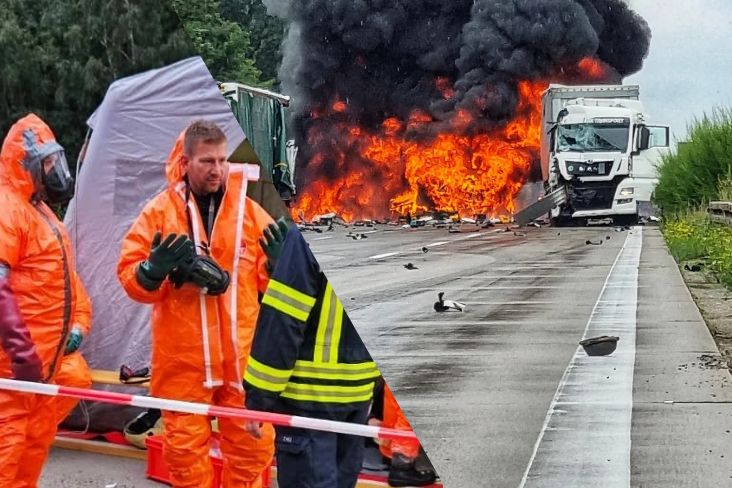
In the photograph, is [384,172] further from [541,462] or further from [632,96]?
[541,462]

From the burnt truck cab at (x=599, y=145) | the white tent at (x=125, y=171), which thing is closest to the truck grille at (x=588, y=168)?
the burnt truck cab at (x=599, y=145)

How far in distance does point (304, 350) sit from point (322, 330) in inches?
5.1

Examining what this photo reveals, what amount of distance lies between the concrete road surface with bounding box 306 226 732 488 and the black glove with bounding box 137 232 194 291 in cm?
28

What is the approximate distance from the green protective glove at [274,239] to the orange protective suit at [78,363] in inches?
17.6

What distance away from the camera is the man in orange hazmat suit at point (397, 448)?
1335 millimetres

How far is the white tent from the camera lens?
141 centimetres

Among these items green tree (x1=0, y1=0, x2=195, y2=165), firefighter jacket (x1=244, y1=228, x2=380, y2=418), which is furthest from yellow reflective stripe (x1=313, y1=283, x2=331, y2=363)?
green tree (x1=0, y1=0, x2=195, y2=165)

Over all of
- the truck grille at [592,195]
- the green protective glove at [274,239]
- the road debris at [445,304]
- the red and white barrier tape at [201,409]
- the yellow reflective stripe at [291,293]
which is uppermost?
the truck grille at [592,195]

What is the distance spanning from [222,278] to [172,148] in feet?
0.75

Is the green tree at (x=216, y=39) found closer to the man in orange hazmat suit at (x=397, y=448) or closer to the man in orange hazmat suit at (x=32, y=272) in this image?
the man in orange hazmat suit at (x=32, y=272)

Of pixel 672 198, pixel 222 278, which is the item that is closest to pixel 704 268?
pixel 672 198

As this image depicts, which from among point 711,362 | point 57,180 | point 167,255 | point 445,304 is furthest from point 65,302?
point 711,362

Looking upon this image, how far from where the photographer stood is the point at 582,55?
1.07 m

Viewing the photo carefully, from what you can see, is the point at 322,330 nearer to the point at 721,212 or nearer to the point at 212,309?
the point at 212,309
